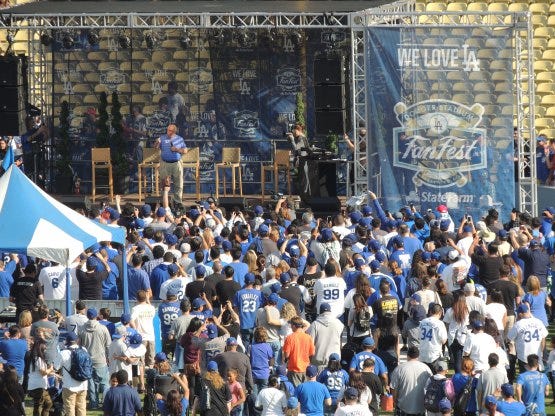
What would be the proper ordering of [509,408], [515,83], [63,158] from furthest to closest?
1. [63,158]
2. [515,83]
3. [509,408]

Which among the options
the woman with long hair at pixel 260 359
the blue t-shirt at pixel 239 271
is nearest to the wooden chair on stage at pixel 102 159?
the blue t-shirt at pixel 239 271

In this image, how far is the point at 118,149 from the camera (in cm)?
3372

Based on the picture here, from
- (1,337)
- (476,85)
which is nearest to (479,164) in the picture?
(476,85)

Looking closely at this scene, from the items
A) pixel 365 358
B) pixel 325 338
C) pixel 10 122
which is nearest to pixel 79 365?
pixel 325 338

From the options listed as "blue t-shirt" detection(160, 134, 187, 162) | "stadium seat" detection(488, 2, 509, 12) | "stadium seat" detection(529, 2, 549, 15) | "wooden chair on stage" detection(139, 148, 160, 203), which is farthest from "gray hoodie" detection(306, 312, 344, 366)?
"stadium seat" detection(529, 2, 549, 15)

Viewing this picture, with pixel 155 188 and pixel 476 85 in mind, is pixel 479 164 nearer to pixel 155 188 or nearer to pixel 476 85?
pixel 476 85

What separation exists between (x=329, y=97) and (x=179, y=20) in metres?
3.78

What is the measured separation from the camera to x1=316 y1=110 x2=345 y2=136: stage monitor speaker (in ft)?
100

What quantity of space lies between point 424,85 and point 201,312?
971 cm

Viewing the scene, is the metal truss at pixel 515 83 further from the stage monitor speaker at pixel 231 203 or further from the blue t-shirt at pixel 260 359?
the blue t-shirt at pixel 260 359

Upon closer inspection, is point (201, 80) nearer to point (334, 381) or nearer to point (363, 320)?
point (363, 320)

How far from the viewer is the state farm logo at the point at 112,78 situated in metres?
34.4

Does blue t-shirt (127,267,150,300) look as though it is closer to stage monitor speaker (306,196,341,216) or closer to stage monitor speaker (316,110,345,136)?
stage monitor speaker (306,196,341,216)

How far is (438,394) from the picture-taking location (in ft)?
56.5
